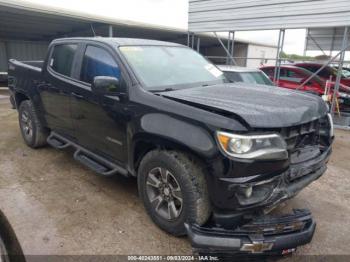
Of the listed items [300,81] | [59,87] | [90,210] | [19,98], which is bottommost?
[90,210]

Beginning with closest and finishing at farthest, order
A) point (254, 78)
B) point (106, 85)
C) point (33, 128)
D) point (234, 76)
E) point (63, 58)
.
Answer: point (106, 85) < point (63, 58) < point (33, 128) < point (234, 76) < point (254, 78)

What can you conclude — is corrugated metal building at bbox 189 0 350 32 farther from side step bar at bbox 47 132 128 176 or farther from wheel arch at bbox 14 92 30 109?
wheel arch at bbox 14 92 30 109

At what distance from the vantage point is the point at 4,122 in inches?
287

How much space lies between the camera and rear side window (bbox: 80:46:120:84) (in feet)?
10.9

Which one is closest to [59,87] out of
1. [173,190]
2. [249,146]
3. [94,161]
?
[94,161]

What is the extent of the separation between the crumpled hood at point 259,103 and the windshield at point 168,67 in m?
0.25

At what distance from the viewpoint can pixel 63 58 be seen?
4188 millimetres

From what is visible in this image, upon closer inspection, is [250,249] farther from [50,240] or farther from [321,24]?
[321,24]

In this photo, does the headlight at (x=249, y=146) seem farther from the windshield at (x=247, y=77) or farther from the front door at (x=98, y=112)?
the windshield at (x=247, y=77)

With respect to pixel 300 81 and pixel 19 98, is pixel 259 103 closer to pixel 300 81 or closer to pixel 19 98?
pixel 19 98

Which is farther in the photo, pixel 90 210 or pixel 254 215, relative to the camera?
pixel 90 210

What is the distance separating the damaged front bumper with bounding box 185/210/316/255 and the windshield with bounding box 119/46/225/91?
153cm

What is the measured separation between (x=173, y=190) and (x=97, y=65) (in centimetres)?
184

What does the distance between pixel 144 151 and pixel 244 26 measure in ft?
27.0
